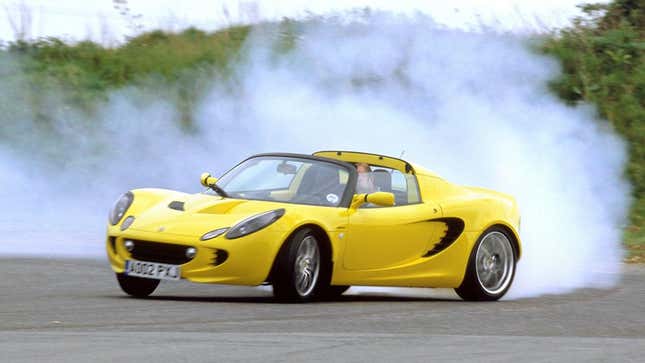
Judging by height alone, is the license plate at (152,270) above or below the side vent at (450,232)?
below

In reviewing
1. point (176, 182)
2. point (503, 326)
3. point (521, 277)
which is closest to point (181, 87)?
point (176, 182)

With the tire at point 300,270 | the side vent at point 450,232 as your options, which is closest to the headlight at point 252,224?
the tire at point 300,270

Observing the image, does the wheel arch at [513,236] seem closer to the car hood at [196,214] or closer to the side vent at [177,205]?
the car hood at [196,214]

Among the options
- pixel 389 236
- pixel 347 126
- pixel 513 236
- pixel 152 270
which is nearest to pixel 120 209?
pixel 152 270

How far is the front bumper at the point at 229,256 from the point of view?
9.52 metres

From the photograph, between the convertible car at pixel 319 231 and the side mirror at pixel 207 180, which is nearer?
the convertible car at pixel 319 231

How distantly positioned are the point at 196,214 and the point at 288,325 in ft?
5.94

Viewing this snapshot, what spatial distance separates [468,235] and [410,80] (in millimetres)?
9618

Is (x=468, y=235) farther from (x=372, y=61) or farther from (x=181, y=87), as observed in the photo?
(x=181, y=87)

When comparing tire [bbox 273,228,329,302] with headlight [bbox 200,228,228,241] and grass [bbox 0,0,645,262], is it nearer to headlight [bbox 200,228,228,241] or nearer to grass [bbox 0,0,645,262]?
headlight [bbox 200,228,228,241]

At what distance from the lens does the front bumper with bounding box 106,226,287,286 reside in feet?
31.2

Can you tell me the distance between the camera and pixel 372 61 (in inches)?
840

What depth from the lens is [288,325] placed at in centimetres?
838

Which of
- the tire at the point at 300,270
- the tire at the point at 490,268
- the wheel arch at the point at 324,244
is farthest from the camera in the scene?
the tire at the point at 490,268
